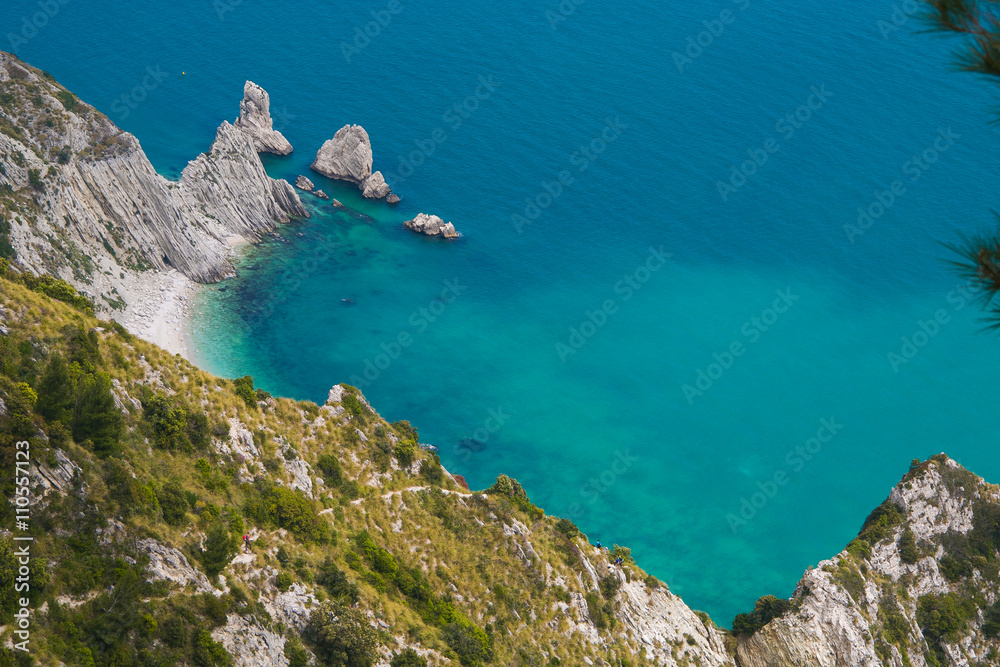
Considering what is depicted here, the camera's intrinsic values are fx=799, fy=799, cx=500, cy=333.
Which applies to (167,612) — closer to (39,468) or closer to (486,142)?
(39,468)

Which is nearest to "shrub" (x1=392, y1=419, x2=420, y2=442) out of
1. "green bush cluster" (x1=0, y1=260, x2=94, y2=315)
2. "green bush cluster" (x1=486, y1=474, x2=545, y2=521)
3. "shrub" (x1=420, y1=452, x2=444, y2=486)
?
"shrub" (x1=420, y1=452, x2=444, y2=486)

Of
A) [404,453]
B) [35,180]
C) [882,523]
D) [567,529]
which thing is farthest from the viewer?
[35,180]

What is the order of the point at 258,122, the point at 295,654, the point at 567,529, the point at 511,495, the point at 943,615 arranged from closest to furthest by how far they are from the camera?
the point at 295,654 < the point at 511,495 < the point at 567,529 < the point at 943,615 < the point at 258,122

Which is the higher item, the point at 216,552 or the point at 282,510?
the point at 216,552

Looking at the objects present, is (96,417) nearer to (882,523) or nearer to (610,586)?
(610,586)

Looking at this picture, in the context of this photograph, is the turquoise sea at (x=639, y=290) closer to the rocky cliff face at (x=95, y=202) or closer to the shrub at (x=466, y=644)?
the rocky cliff face at (x=95, y=202)

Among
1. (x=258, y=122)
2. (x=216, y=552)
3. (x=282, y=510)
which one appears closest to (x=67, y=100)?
(x=258, y=122)

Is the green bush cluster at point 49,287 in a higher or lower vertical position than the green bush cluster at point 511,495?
higher

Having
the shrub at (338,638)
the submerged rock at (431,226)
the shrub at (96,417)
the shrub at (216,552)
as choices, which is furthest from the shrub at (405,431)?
the submerged rock at (431,226)
